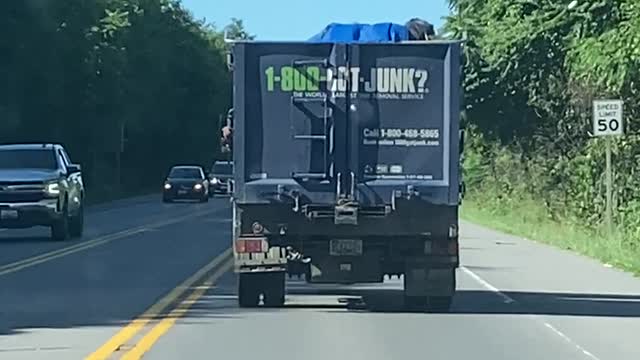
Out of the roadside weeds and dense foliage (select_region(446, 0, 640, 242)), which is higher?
dense foliage (select_region(446, 0, 640, 242))

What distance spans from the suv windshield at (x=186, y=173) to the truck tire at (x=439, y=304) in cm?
4799

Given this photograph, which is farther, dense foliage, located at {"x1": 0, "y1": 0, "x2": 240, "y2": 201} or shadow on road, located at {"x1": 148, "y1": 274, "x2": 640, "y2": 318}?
dense foliage, located at {"x1": 0, "y1": 0, "x2": 240, "y2": 201}

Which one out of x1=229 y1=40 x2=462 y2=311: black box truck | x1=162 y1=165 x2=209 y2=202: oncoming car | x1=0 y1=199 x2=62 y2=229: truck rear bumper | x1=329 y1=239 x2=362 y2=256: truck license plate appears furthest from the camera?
x1=162 y1=165 x2=209 y2=202: oncoming car

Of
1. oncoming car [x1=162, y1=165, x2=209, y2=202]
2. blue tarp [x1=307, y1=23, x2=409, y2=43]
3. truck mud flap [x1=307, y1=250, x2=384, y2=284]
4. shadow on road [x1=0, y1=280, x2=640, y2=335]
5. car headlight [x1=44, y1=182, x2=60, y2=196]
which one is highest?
blue tarp [x1=307, y1=23, x2=409, y2=43]

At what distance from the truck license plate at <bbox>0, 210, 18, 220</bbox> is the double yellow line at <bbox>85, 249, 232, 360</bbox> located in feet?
27.0

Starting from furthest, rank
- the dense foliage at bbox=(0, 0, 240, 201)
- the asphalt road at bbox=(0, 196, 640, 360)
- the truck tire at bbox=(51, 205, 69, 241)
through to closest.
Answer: the dense foliage at bbox=(0, 0, 240, 201) < the truck tire at bbox=(51, 205, 69, 241) < the asphalt road at bbox=(0, 196, 640, 360)

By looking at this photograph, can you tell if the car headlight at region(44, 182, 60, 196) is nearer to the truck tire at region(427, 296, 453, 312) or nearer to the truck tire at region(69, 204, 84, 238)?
the truck tire at region(69, 204, 84, 238)

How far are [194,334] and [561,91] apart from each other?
26.2 metres

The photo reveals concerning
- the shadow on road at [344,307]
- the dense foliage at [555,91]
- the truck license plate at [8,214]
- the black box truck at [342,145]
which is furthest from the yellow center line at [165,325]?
the truck license plate at [8,214]

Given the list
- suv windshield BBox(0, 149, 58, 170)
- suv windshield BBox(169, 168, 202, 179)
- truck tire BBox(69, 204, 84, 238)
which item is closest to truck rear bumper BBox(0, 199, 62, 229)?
suv windshield BBox(0, 149, 58, 170)

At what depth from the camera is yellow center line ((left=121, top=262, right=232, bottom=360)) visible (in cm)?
1416

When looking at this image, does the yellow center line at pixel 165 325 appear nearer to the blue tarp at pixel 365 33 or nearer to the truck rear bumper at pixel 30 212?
the blue tarp at pixel 365 33

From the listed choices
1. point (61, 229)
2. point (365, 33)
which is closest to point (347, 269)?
point (365, 33)

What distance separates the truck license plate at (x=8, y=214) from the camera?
105 feet
